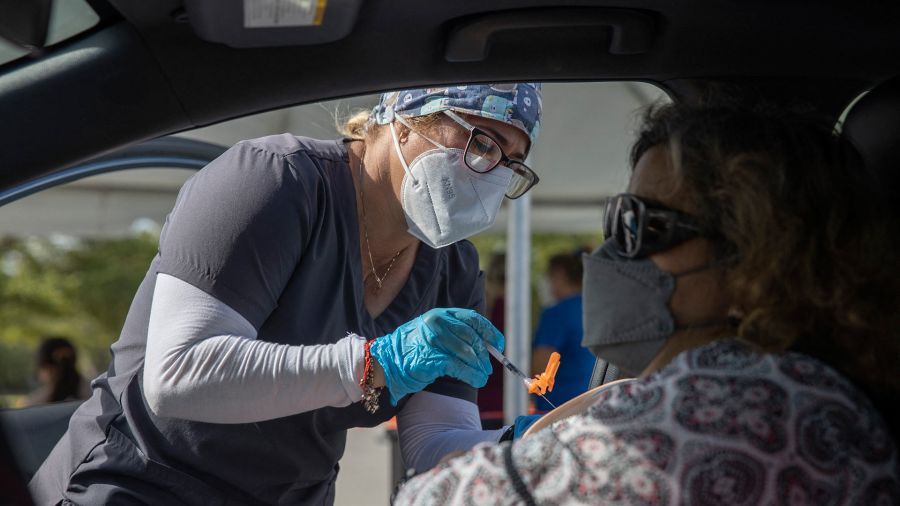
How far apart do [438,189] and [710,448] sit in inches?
43.0

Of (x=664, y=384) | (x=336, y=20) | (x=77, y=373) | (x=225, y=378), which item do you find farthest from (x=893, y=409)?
(x=77, y=373)

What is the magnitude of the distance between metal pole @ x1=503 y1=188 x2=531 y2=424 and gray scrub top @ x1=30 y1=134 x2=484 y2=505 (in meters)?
2.53

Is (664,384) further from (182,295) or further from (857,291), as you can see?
(182,295)

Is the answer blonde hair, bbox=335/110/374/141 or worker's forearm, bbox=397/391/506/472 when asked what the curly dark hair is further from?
blonde hair, bbox=335/110/374/141

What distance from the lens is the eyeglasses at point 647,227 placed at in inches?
51.1

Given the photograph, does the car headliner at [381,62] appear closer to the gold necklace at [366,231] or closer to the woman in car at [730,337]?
the woman in car at [730,337]

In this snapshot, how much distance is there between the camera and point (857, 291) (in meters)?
1.24

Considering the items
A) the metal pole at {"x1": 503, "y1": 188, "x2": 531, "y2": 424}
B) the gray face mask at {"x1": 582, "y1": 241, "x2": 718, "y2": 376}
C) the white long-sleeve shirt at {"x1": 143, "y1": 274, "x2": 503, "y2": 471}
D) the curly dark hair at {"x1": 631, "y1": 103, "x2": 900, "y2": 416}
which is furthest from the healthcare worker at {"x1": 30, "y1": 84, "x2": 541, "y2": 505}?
the metal pole at {"x1": 503, "y1": 188, "x2": 531, "y2": 424}

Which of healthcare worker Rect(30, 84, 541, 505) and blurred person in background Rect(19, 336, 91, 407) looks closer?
healthcare worker Rect(30, 84, 541, 505)

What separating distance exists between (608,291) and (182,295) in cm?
75

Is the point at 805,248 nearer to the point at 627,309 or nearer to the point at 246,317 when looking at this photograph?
the point at 627,309

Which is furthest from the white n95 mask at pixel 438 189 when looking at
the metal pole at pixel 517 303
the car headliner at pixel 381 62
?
the metal pole at pixel 517 303

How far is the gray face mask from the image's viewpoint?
4.25 feet

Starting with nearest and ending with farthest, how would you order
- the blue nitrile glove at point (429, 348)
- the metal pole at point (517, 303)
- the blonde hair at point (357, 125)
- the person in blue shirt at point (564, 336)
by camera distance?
1. the blue nitrile glove at point (429, 348)
2. the blonde hair at point (357, 125)
3. the person in blue shirt at point (564, 336)
4. the metal pole at point (517, 303)
